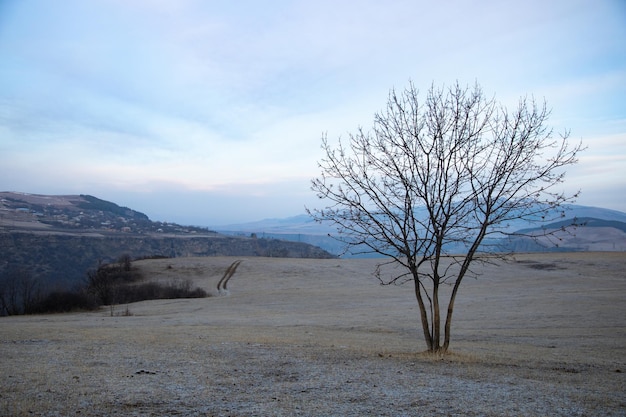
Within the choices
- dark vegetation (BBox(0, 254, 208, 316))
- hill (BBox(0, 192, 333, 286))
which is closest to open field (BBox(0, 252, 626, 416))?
dark vegetation (BBox(0, 254, 208, 316))

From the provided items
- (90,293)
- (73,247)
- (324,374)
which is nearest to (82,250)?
(73,247)

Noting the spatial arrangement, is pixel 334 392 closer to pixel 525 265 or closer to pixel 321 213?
pixel 321 213

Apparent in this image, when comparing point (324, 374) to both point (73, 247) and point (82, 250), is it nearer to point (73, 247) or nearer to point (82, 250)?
point (73, 247)

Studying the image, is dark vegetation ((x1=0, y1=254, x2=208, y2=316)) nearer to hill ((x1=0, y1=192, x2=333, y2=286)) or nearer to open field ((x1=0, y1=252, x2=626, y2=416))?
hill ((x1=0, y1=192, x2=333, y2=286))

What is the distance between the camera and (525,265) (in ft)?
227

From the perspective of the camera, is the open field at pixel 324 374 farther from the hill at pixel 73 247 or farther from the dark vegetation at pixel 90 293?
the hill at pixel 73 247

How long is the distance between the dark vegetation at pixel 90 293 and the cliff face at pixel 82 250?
58.6 ft

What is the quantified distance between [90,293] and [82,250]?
2714 inches

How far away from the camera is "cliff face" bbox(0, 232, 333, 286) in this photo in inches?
4055

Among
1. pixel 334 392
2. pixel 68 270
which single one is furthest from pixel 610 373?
pixel 68 270

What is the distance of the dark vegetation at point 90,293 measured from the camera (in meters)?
50.2

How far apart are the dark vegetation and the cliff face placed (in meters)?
17.9

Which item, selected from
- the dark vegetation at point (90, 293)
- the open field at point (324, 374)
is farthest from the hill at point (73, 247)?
the open field at point (324, 374)

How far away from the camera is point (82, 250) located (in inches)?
4705
